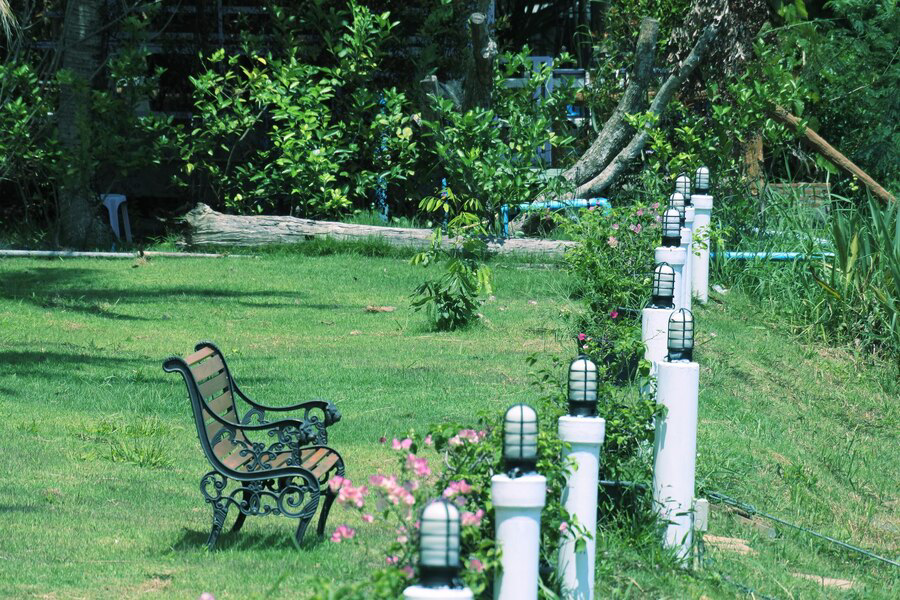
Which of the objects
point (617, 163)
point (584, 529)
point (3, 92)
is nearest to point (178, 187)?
point (3, 92)

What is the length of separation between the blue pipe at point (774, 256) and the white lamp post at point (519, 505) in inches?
352

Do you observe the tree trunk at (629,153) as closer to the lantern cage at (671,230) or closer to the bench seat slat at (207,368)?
the lantern cage at (671,230)

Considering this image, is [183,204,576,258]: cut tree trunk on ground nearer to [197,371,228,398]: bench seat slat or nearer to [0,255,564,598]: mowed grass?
[0,255,564,598]: mowed grass

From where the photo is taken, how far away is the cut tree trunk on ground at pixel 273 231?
14539 millimetres

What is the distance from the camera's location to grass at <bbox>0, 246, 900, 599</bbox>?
5117 millimetres

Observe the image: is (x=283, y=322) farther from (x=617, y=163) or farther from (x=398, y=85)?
(x=398, y=85)

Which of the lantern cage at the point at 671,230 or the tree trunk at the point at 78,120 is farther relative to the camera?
the tree trunk at the point at 78,120

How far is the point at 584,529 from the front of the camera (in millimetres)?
4289

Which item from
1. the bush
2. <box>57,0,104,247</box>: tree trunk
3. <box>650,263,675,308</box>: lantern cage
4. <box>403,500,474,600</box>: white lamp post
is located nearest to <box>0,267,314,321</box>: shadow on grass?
<box>57,0,104,247</box>: tree trunk

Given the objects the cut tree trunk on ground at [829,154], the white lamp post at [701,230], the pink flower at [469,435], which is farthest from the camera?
the cut tree trunk on ground at [829,154]

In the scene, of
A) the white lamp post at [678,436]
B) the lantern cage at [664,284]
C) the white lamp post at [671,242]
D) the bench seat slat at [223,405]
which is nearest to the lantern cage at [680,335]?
the white lamp post at [678,436]

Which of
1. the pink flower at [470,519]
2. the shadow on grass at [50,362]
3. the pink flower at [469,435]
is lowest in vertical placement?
the shadow on grass at [50,362]

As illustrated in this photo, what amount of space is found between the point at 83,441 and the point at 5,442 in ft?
1.40

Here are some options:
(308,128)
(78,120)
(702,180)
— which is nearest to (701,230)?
(702,180)
